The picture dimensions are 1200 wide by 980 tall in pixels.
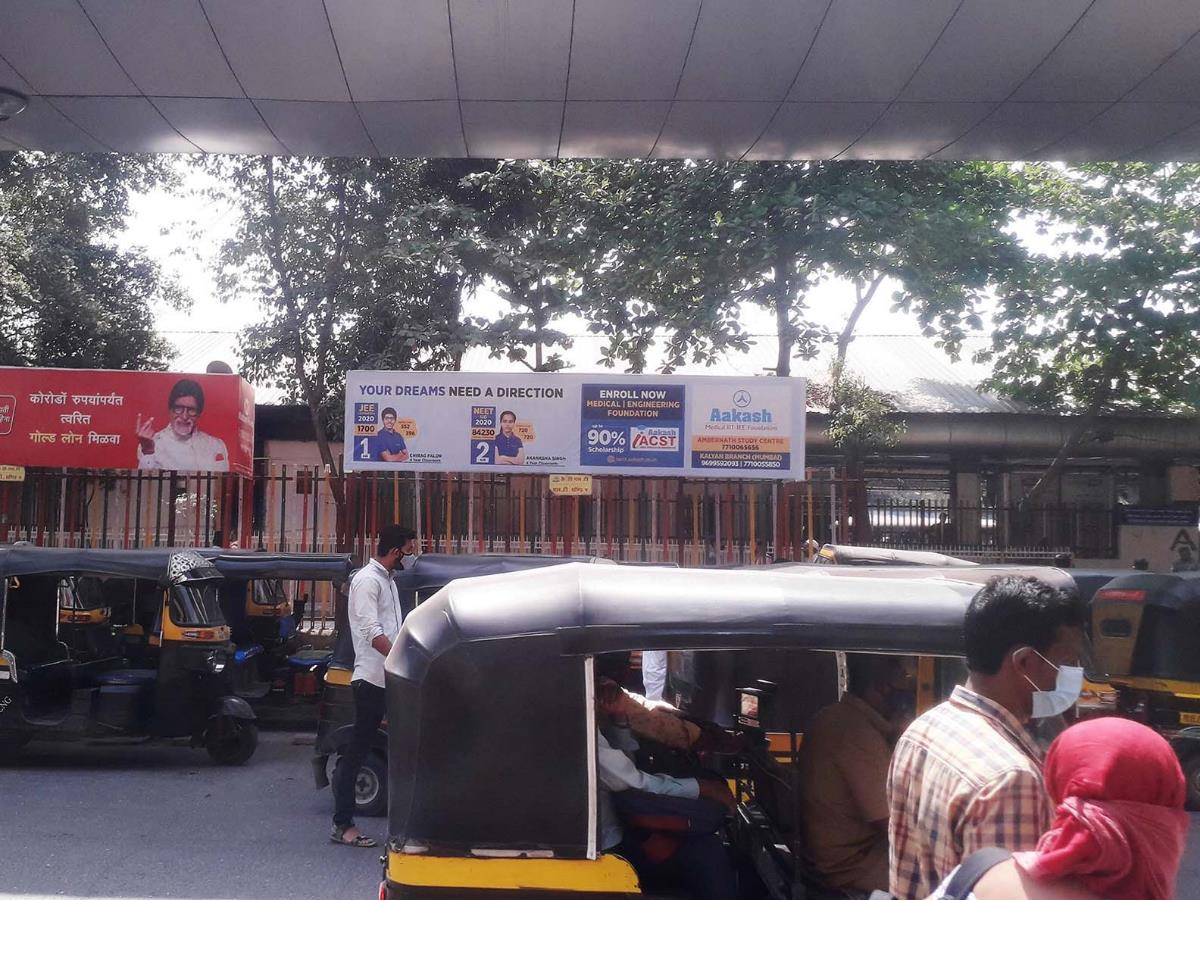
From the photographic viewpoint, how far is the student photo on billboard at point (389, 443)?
11.8 m

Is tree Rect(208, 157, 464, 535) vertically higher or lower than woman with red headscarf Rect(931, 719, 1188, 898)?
higher

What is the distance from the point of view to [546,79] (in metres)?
8.16

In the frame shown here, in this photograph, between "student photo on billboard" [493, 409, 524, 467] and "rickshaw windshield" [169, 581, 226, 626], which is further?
"student photo on billboard" [493, 409, 524, 467]

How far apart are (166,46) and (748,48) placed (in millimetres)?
4258

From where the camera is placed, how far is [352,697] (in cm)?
729

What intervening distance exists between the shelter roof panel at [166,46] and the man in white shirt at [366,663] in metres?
3.99

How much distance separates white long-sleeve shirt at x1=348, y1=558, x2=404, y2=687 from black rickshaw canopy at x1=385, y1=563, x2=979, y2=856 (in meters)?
3.23

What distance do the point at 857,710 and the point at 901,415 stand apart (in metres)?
14.9

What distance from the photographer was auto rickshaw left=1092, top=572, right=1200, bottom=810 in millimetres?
7887

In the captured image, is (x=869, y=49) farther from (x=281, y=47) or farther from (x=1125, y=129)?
(x=281, y=47)

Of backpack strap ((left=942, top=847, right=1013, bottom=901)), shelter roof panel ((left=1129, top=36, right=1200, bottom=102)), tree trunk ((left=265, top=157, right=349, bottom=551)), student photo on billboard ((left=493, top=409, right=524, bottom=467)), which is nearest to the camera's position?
backpack strap ((left=942, top=847, right=1013, bottom=901))

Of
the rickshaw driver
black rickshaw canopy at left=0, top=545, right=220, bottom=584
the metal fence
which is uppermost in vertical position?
the metal fence

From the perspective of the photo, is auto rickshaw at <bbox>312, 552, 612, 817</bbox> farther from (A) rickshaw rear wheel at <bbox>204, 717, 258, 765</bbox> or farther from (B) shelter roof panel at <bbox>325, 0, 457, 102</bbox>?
(B) shelter roof panel at <bbox>325, 0, 457, 102</bbox>

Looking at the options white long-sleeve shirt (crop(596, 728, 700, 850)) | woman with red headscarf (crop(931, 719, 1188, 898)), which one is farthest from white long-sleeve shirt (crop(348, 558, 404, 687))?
woman with red headscarf (crop(931, 719, 1188, 898))
